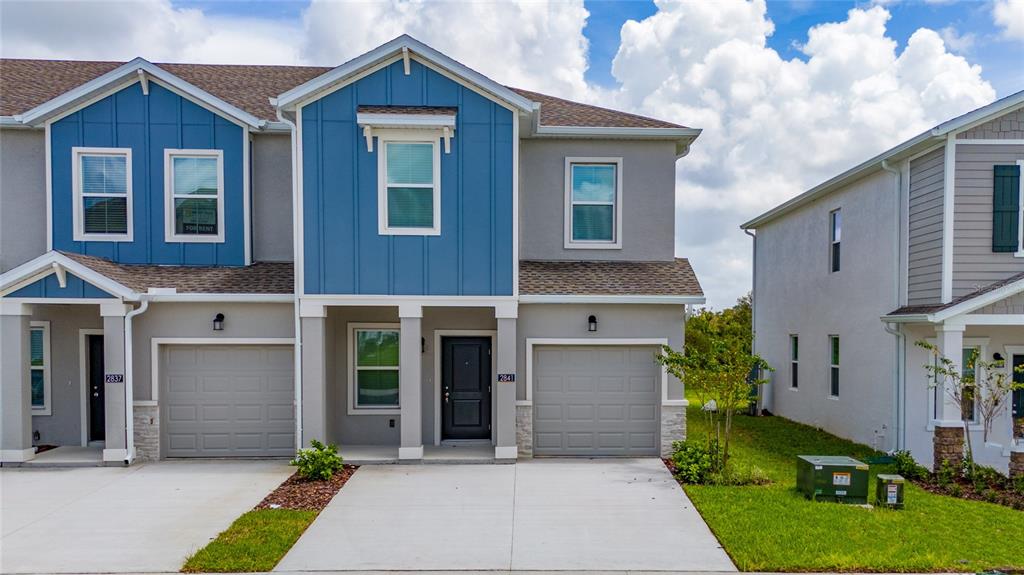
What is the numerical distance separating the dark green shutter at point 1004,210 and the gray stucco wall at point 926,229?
0.86m

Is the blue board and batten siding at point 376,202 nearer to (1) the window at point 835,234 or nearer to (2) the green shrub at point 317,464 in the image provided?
(2) the green shrub at point 317,464

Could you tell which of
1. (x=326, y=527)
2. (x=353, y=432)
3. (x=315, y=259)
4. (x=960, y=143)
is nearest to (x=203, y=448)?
(x=353, y=432)

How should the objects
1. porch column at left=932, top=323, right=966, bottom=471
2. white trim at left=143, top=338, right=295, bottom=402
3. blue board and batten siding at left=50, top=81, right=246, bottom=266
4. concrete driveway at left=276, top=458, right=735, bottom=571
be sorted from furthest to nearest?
blue board and batten siding at left=50, top=81, right=246, bottom=266
white trim at left=143, top=338, right=295, bottom=402
porch column at left=932, top=323, right=966, bottom=471
concrete driveway at left=276, top=458, right=735, bottom=571

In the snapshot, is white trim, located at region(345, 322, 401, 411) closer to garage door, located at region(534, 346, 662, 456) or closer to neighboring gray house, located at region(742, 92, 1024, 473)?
garage door, located at region(534, 346, 662, 456)

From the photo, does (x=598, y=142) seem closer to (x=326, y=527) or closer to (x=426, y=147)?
(x=426, y=147)

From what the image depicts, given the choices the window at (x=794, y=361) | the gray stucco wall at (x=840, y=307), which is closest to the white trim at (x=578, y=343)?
the gray stucco wall at (x=840, y=307)

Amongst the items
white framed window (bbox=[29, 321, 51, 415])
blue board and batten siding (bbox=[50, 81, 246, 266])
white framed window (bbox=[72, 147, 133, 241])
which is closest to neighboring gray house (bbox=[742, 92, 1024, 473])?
blue board and batten siding (bbox=[50, 81, 246, 266])

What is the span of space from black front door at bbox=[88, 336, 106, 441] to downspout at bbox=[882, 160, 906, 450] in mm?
14811

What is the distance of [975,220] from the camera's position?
32.8 feet

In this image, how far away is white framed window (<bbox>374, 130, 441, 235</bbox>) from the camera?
32.7 feet

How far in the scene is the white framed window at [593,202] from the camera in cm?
1148

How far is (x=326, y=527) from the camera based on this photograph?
7.14 m

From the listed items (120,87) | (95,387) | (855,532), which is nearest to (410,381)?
(95,387)

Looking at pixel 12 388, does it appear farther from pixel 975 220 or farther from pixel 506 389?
pixel 975 220
